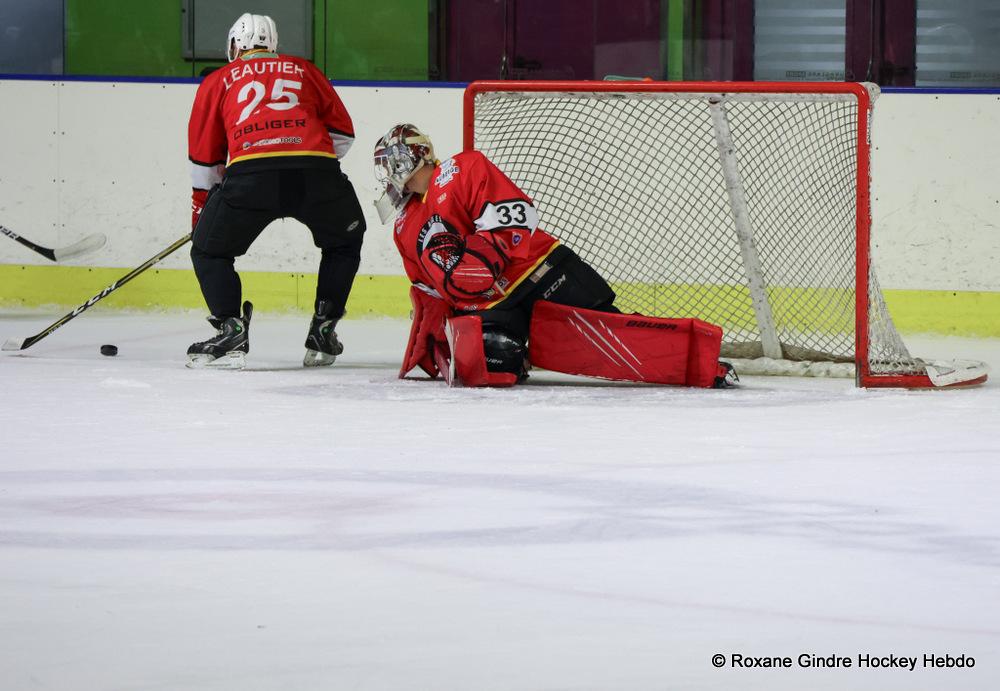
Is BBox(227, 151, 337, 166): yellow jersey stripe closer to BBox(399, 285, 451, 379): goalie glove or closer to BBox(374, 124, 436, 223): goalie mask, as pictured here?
BBox(374, 124, 436, 223): goalie mask

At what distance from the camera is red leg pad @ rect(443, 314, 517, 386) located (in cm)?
394

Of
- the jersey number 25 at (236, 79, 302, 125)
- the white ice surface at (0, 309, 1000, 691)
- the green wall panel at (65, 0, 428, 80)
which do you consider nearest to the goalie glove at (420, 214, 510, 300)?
the white ice surface at (0, 309, 1000, 691)

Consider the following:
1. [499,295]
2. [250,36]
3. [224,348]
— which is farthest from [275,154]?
[499,295]

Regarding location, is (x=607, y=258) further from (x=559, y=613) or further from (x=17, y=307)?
(x=559, y=613)

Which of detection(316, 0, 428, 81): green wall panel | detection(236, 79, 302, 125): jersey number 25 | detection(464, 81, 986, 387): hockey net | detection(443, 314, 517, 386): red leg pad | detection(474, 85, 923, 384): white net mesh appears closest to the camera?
detection(443, 314, 517, 386): red leg pad

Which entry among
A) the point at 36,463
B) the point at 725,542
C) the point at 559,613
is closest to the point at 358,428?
the point at 36,463

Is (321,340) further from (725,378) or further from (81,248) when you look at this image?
(81,248)

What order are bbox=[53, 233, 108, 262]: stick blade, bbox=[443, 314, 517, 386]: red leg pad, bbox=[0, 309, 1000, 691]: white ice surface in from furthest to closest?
bbox=[53, 233, 108, 262]: stick blade → bbox=[443, 314, 517, 386]: red leg pad → bbox=[0, 309, 1000, 691]: white ice surface

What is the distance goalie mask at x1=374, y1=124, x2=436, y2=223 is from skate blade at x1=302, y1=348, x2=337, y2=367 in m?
0.64

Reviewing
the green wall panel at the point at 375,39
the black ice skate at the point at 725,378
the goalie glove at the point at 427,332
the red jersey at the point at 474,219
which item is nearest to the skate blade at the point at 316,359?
the goalie glove at the point at 427,332

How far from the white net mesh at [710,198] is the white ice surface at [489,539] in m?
0.84

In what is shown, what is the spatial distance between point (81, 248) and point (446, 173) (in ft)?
7.00

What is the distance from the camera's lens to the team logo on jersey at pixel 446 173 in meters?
4.02

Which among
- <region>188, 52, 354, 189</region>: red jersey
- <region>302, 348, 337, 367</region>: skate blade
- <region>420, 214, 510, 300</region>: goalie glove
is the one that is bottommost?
<region>302, 348, 337, 367</region>: skate blade
